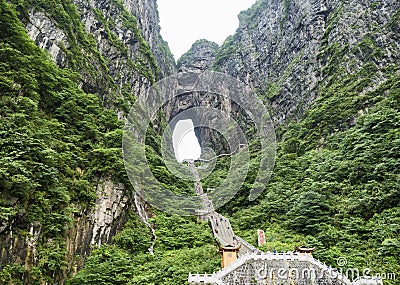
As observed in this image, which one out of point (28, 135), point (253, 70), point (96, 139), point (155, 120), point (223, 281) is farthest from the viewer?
point (253, 70)

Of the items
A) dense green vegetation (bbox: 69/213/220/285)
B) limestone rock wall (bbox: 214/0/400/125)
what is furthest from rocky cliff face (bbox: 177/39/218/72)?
dense green vegetation (bbox: 69/213/220/285)

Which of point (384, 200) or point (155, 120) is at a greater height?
point (155, 120)

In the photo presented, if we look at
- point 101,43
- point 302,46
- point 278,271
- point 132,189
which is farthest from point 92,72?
point 302,46

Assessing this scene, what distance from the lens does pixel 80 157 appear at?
12.3 meters

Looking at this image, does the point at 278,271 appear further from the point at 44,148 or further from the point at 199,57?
the point at 199,57

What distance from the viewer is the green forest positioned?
29.5 feet

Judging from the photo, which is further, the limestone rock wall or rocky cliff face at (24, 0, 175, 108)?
the limestone rock wall

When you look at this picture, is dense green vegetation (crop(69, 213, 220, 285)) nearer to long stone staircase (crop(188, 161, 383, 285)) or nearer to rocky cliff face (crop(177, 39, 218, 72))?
long stone staircase (crop(188, 161, 383, 285))

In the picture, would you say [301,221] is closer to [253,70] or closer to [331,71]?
[331,71]

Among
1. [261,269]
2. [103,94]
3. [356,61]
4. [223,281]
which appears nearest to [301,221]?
[261,269]

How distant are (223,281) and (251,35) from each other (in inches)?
1698

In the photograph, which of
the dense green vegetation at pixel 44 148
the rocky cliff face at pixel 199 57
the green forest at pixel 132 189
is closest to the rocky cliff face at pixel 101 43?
the green forest at pixel 132 189

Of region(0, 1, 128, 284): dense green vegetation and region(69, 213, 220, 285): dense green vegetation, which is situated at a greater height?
region(0, 1, 128, 284): dense green vegetation

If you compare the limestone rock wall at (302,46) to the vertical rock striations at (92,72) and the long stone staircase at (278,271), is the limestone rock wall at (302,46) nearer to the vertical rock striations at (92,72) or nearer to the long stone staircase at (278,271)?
the vertical rock striations at (92,72)
